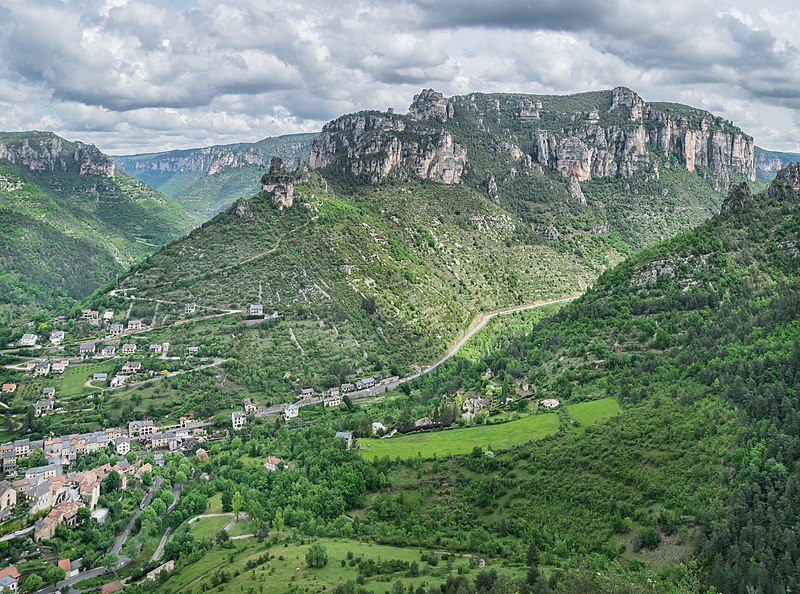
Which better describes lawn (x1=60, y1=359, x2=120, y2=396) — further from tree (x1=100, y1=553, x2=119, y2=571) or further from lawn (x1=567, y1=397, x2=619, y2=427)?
lawn (x1=567, y1=397, x2=619, y2=427)

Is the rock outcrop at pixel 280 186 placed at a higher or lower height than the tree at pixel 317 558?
higher

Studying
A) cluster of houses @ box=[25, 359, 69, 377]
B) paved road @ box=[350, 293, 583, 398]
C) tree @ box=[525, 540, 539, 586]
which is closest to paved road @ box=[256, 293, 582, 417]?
paved road @ box=[350, 293, 583, 398]

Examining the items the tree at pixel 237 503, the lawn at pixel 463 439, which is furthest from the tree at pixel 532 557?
the tree at pixel 237 503

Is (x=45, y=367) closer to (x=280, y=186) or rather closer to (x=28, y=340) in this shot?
(x=28, y=340)

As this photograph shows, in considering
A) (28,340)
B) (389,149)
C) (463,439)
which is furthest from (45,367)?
(389,149)

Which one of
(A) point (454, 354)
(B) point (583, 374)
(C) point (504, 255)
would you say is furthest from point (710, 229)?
(C) point (504, 255)

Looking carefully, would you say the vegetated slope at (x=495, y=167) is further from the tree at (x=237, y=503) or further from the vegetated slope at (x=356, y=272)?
the tree at (x=237, y=503)

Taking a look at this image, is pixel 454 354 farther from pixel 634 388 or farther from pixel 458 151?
pixel 458 151
